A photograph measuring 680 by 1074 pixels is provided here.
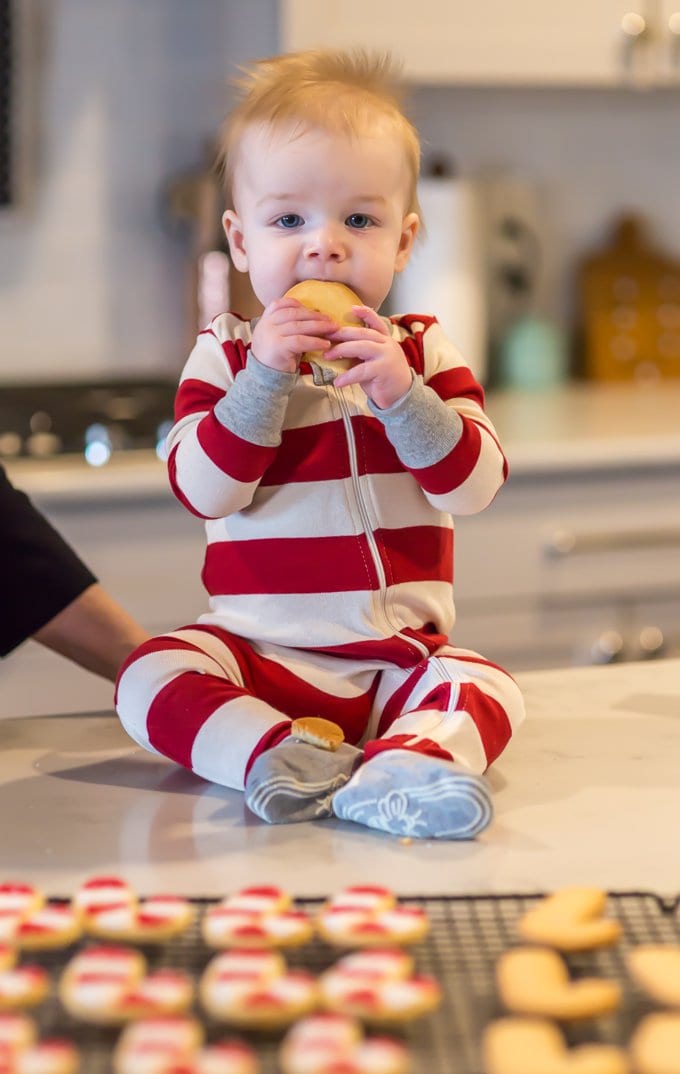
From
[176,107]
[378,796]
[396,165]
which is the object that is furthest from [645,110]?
[378,796]

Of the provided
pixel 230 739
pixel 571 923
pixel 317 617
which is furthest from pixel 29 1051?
pixel 317 617

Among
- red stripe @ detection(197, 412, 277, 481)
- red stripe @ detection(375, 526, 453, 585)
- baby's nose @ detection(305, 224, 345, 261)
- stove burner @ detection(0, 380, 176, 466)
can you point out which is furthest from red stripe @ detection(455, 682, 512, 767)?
stove burner @ detection(0, 380, 176, 466)

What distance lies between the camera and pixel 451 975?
0.66 metres

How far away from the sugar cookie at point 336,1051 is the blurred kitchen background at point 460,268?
Result: 4.67 feet

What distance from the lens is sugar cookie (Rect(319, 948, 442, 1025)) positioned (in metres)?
0.60

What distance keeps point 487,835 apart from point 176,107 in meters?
2.00

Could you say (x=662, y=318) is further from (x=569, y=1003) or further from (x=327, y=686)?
(x=569, y=1003)

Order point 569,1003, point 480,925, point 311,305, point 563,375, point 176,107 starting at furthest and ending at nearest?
point 563,375 → point 176,107 → point 311,305 → point 480,925 → point 569,1003

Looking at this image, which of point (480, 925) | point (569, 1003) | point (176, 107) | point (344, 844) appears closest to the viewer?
point (569, 1003)

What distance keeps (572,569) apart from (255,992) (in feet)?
5.38

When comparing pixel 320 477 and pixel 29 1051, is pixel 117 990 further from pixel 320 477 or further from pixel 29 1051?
pixel 320 477

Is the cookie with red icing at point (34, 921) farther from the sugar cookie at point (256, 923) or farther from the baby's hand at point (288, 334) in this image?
the baby's hand at point (288, 334)

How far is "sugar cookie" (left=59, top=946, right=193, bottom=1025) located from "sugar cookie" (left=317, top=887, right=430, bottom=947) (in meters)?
0.08

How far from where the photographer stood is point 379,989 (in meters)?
0.62
